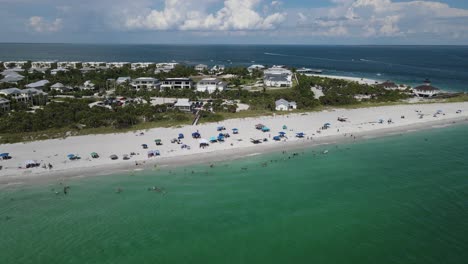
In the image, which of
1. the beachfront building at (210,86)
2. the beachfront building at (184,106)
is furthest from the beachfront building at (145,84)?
the beachfront building at (184,106)

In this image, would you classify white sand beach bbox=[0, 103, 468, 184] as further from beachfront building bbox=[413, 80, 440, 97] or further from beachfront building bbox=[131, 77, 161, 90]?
beachfront building bbox=[131, 77, 161, 90]

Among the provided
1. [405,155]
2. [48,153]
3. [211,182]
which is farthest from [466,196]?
[48,153]

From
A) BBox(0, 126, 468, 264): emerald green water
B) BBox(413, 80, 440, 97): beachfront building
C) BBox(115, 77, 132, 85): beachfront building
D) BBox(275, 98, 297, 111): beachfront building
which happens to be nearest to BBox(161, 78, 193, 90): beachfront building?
BBox(115, 77, 132, 85): beachfront building

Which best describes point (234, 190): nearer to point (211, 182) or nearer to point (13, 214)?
point (211, 182)

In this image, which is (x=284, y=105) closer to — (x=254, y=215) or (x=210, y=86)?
(x=210, y=86)

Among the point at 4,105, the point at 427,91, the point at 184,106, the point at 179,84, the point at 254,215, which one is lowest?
the point at 254,215

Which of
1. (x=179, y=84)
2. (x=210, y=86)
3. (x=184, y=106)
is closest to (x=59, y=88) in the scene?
(x=179, y=84)
